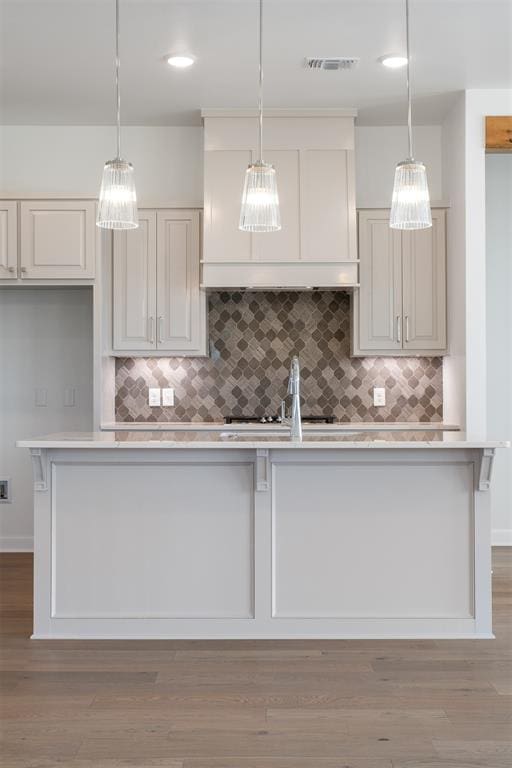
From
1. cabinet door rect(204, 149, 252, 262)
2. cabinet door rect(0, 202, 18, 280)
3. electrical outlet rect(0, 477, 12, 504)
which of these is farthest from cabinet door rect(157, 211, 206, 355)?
electrical outlet rect(0, 477, 12, 504)

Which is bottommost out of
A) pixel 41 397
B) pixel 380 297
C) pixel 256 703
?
pixel 256 703

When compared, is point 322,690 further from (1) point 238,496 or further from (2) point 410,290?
(2) point 410,290

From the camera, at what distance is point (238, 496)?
3586 mm

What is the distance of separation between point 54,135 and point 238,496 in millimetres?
3375

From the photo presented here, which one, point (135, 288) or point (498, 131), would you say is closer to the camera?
point (498, 131)

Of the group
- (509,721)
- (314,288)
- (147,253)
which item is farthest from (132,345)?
(509,721)

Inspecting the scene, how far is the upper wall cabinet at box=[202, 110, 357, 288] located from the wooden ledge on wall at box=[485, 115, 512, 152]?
88 centimetres

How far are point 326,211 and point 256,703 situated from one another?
3.41m

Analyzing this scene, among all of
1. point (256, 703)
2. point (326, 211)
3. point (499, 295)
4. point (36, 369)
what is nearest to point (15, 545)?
point (36, 369)

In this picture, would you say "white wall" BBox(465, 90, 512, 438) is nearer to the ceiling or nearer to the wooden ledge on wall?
the wooden ledge on wall

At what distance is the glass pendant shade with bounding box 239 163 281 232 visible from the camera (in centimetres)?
327

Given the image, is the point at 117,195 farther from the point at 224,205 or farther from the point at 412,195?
the point at 224,205

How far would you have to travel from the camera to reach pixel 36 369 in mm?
5777

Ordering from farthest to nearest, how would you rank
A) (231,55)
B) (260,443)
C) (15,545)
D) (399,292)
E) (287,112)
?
1. (15,545)
2. (399,292)
3. (287,112)
4. (231,55)
5. (260,443)
